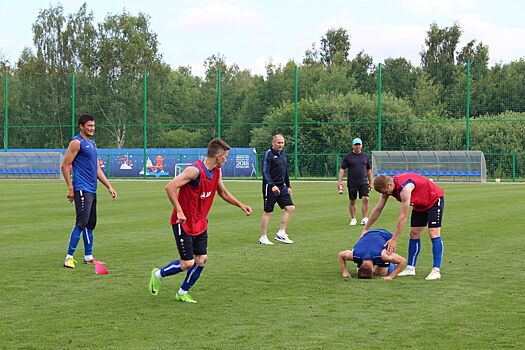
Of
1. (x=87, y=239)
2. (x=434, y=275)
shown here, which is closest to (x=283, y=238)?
(x=87, y=239)

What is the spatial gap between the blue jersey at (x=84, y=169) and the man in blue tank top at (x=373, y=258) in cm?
358

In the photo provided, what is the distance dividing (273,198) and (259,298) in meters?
5.68

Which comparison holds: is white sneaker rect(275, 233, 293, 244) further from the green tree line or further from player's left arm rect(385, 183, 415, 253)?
the green tree line

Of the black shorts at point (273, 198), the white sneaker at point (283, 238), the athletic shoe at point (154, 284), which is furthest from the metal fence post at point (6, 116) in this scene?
the athletic shoe at point (154, 284)

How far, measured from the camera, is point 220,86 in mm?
51656

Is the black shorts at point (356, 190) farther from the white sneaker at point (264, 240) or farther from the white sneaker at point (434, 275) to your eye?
the white sneaker at point (434, 275)

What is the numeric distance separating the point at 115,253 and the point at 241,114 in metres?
40.1

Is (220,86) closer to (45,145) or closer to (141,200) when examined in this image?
(45,145)

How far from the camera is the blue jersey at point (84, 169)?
10.3 metres

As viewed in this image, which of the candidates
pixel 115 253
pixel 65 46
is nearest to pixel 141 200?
pixel 115 253

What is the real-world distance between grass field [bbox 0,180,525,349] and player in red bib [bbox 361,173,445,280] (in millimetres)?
312

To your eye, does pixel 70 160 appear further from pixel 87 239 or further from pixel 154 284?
pixel 154 284

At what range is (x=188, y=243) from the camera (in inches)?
301

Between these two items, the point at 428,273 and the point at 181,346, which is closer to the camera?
the point at 181,346
